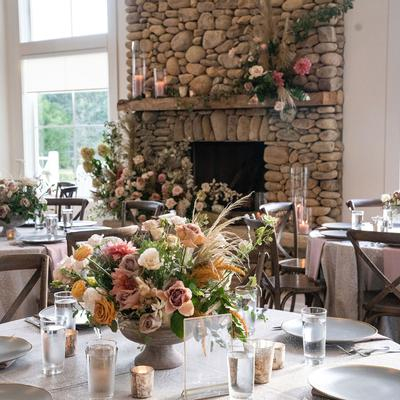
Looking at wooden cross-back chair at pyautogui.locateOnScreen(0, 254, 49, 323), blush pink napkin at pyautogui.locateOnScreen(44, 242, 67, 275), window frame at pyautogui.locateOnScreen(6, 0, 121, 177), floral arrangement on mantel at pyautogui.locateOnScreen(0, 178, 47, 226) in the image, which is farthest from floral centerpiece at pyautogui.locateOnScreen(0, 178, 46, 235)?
window frame at pyautogui.locateOnScreen(6, 0, 121, 177)

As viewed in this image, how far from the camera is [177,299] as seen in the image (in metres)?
1.67

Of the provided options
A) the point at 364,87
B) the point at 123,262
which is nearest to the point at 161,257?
the point at 123,262

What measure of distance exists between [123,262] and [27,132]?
7.43m

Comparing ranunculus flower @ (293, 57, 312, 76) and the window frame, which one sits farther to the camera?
the window frame

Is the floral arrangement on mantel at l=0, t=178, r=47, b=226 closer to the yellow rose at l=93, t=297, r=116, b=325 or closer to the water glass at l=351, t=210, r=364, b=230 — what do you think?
the water glass at l=351, t=210, r=364, b=230

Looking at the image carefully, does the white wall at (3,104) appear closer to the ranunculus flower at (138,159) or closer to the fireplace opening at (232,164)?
the ranunculus flower at (138,159)

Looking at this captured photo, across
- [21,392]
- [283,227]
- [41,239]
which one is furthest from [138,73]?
[21,392]

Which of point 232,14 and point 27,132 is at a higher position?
point 232,14

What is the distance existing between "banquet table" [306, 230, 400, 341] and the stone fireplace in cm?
211

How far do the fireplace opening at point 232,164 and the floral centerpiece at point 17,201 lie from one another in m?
2.85

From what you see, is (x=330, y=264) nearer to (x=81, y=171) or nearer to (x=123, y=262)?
(x=123, y=262)

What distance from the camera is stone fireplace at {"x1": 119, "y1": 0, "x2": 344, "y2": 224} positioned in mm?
5918

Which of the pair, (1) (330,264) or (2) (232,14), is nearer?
(1) (330,264)

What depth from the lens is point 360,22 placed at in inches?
231
